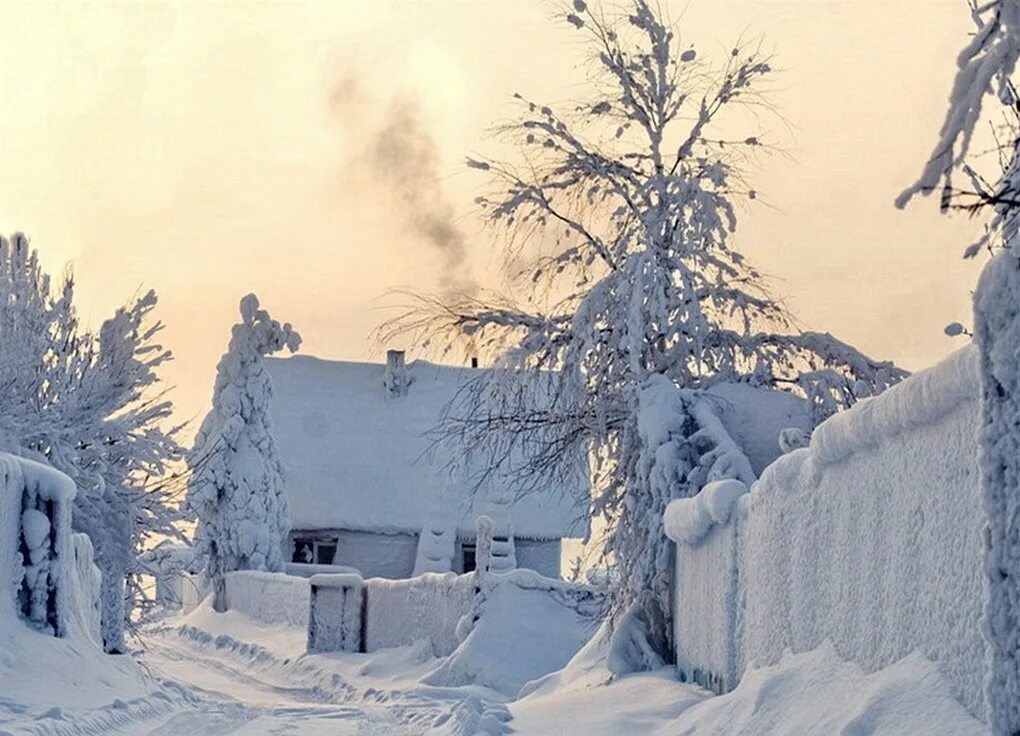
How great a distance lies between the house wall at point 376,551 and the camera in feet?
170

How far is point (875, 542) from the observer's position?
10047 mm

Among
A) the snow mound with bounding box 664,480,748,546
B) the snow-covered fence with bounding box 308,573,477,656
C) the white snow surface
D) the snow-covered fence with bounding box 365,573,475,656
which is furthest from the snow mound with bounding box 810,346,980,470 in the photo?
the snow-covered fence with bounding box 308,573,477,656

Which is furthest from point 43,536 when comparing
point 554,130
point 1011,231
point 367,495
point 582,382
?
point 367,495

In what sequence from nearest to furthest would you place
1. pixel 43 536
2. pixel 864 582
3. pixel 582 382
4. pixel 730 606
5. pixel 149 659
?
pixel 864 582 → pixel 730 606 → pixel 43 536 → pixel 582 382 → pixel 149 659

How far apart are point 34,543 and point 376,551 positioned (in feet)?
109

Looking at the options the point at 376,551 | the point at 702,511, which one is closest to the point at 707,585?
the point at 702,511

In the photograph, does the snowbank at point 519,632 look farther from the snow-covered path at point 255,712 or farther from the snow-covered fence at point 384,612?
the snow-covered path at point 255,712

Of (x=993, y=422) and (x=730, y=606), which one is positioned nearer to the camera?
(x=993, y=422)

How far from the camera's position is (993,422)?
23.8ft

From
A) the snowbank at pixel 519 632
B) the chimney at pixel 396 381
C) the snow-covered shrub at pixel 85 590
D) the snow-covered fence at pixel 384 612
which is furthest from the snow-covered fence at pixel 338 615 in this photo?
the chimney at pixel 396 381

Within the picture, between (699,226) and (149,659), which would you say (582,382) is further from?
(149,659)

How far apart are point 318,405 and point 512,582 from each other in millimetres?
29122

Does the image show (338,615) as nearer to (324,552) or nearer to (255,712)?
(255,712)

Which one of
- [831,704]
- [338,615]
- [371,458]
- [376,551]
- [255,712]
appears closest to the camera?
[831,704]
